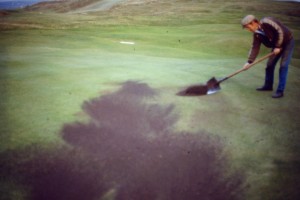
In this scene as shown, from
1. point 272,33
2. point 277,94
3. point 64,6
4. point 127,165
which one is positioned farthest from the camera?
point 64,6

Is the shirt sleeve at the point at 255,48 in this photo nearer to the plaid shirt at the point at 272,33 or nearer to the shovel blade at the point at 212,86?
the plaid shirt at the point at 272,33

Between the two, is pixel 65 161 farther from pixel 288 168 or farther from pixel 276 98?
pixel 276 98

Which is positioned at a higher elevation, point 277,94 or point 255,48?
point 255,48

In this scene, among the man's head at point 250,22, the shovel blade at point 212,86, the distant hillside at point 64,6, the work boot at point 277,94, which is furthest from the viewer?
the distant hillside at point 64,6

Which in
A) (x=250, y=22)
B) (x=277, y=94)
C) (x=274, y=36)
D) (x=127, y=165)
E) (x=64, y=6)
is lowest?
(x=127, y=165)

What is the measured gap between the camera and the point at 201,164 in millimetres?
3779

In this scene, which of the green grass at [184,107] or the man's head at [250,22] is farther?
the man's head at [250,22]

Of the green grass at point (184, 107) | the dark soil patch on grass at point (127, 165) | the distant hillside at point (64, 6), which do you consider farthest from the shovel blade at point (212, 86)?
the distant hillside at point (64, 6)

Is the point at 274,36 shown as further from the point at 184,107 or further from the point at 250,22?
the point at 184,107

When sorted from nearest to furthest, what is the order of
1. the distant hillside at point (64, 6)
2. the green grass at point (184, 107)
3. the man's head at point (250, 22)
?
the green grass at point (184, 107) → the man's head at point (250, 22) → the distant hillside at point (64, 6)

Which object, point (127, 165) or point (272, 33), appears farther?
point (272, 33)

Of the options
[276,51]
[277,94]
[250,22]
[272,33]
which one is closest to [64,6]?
[250,22]

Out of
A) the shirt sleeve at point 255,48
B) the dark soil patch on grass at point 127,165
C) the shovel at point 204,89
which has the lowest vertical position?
the dark soil patch on grass at point 127,165

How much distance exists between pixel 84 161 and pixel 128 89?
2.82 m
